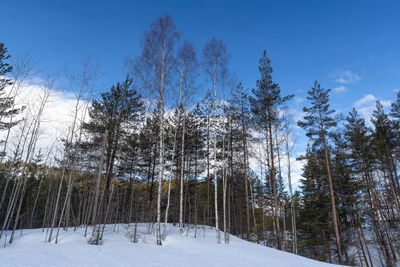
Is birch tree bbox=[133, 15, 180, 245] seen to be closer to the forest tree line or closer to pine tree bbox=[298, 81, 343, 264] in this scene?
the forest tree line

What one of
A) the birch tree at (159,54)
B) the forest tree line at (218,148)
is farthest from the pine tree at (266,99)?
the birch tree at (159,54)

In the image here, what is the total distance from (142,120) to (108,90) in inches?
123

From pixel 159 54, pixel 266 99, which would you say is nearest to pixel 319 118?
pixel 266 99

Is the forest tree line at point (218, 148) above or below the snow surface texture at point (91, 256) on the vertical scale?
above

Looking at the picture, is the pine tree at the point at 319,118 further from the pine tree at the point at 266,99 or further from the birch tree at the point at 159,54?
the birch tree at the point at 159,54

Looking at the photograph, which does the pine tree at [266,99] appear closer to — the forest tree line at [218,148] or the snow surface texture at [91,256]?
the forest tree line at [218,148]

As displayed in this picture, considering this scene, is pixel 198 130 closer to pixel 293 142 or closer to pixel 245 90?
pixel 245 90

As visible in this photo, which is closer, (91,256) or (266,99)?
(91,256)

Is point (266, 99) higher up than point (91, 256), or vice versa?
→ point (266, 99)

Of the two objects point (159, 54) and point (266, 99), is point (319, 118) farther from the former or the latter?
point (159, 54)

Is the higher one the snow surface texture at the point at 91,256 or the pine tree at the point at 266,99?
the pine tree at the point at 266,99

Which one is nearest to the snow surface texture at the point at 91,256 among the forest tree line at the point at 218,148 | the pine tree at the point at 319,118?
the forest tree line at the point at 218,148

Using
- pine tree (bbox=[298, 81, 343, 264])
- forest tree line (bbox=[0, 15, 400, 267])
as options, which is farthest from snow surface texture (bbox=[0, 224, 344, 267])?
pine tree (bbox=[298, 81, 343, 264])

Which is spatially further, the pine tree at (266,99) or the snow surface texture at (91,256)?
the pine tree at (266,99)
